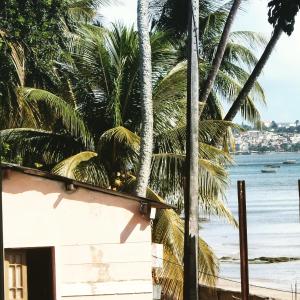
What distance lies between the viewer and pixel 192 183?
624 inches

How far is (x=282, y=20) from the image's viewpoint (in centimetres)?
666

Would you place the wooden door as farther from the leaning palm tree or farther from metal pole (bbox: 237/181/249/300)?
the leaning palm tree

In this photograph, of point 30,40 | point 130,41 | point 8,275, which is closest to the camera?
point 8,275

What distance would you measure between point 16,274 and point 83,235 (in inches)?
47.9

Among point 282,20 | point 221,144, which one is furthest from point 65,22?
point 282,20

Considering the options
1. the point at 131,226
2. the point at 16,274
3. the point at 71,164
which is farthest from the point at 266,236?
the point at 16,274

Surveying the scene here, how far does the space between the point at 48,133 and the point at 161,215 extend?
141 inches

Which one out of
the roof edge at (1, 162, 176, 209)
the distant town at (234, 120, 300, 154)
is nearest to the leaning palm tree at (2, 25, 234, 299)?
the roof edge at (1, 162, 176, 209)

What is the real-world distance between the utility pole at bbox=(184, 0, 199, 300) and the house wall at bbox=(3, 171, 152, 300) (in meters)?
0.67

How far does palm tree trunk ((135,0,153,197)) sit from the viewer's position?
18.7m

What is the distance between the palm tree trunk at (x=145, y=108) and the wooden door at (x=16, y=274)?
3.76 metres

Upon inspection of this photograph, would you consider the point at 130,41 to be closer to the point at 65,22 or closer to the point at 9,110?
the point at 65,22

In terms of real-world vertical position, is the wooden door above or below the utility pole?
below

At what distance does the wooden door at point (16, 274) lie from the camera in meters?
15.2
